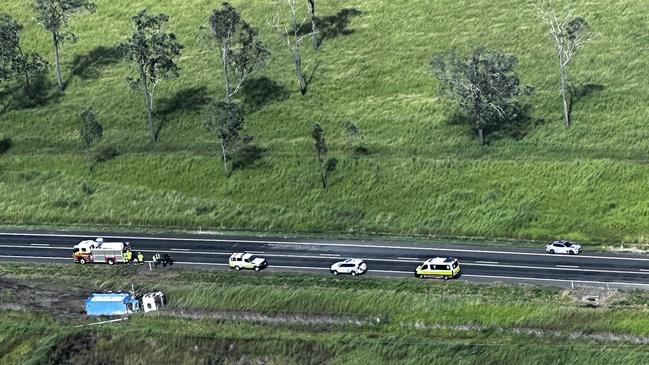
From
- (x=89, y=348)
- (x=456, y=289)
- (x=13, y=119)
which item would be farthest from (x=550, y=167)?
(x=13, y=119)

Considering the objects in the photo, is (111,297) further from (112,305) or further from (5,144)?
(5,144)

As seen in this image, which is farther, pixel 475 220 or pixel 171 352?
pixel 475 220

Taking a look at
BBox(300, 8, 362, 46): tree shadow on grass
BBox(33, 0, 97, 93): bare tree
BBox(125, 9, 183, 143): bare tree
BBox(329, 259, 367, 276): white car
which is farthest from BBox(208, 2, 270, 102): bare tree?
BBox(329, 259, 367, 276): white car

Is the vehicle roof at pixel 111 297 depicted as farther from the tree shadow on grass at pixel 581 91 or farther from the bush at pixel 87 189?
the tree shadow on grass at pixel 581 91

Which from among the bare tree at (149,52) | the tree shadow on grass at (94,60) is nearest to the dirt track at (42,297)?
the bare tree at (149,52)

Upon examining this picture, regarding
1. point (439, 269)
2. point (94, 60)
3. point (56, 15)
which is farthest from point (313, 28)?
point (439, 269)

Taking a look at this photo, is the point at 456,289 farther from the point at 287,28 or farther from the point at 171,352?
Result: the point at 287,28

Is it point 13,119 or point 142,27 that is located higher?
point 142,27
